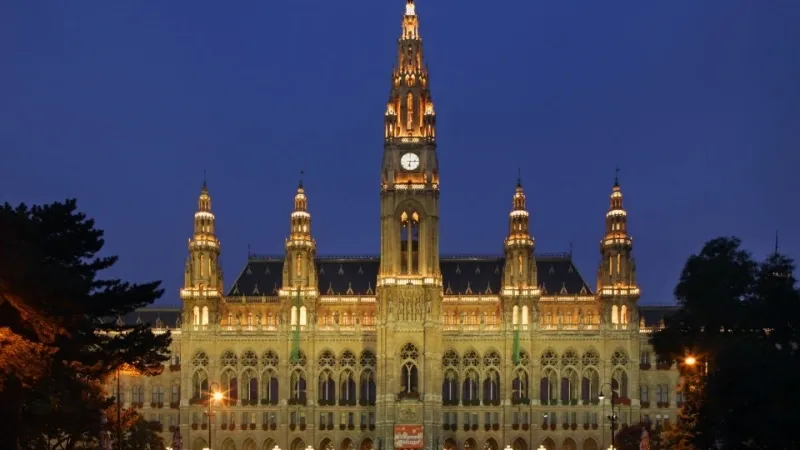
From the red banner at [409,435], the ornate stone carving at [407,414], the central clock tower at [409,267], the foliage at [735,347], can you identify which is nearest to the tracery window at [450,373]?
the central clock tower at [409,267]

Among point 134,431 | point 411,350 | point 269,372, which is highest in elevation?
point 411,350

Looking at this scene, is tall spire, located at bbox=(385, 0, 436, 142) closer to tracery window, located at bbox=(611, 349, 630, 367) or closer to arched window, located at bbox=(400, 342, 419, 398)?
arched window, located at bbox=(400, 342, 419, 398)

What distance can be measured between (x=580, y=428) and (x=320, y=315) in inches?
1426

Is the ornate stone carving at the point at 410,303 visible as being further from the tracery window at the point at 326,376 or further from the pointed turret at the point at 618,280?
the pointed turret at the point at 618,280

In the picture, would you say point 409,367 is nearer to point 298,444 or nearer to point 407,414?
point 407,414

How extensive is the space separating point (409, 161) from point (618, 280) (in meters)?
30.8

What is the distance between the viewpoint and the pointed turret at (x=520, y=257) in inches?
6895

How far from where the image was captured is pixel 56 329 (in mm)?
71688

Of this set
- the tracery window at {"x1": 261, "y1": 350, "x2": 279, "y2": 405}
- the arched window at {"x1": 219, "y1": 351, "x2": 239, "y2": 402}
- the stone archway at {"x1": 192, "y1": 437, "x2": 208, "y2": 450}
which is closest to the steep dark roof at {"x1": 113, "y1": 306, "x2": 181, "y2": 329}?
the arched window at {"x1": 219, "y1": 351, "x2": 239, "y2": 402}

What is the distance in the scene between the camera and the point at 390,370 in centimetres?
16950

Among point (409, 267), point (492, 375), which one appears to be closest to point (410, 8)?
point (409, 267)

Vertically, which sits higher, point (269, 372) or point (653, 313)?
point (653, 313)

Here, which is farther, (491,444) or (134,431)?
(491,444)

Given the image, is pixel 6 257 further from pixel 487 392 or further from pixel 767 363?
pixel 487 392
